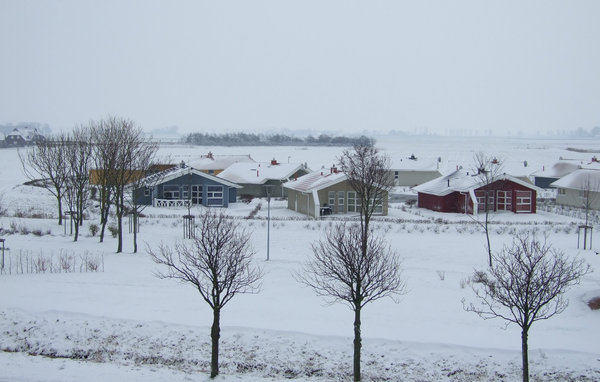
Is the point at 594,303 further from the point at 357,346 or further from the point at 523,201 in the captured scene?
the point at 523,201

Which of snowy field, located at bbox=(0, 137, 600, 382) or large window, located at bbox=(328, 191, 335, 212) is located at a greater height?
large window, located at bbox=(328, 191, 335, 212)

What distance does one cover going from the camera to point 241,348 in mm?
13828

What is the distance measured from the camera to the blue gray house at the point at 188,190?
43094 mm

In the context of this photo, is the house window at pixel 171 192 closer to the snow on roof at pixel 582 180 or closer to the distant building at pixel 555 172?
the snow on roof at pixel 582 180

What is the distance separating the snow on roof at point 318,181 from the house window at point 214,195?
543 centimetres

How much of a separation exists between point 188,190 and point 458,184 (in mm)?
20778

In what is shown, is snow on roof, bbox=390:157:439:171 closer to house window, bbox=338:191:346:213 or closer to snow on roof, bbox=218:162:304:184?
snow on roof, bbox=218:162:304:184

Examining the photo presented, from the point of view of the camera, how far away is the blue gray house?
43.1 meters

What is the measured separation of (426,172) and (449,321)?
153 feet

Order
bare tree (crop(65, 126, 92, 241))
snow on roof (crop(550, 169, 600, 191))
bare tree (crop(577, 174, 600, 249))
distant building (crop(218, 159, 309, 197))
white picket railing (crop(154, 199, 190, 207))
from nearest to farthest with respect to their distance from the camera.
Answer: bare tree (crop(65, 126, 92, 241)) → white picket railing (crop(154, 199, 190, 207)) → bare tree (crop(577, 174, 600, 249)) → snow on roof (crop(550, 169, 600, 191)) → distant building (crop(218, 159, 309, 197))

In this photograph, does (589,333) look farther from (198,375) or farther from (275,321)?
(198,375)

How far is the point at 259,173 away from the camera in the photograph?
52000 millimetres

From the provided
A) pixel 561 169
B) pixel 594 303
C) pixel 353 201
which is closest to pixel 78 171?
pixel 353 201

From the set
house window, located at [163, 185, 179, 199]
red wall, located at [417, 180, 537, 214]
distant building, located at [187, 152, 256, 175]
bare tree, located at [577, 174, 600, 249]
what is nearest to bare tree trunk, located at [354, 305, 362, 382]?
red wall, located at [417, 180, 537, 214]
